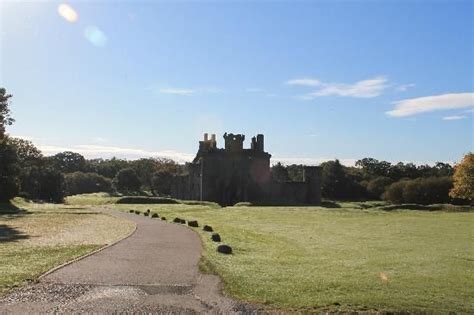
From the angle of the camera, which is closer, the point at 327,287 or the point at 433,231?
the point at 327,287

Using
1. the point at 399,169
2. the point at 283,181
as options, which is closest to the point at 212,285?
the point at 283,181

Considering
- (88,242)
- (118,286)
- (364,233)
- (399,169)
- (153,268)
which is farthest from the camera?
(399,169)

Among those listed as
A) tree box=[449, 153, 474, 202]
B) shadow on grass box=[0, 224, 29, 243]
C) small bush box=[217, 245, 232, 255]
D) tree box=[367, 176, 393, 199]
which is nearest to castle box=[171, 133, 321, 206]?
tree box=[449, 153, 474, 202]

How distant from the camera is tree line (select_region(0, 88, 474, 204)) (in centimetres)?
5712

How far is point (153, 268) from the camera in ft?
47.4

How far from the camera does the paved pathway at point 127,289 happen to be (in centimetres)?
1037

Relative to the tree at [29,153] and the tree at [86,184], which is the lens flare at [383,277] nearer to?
the tree at [29,153]

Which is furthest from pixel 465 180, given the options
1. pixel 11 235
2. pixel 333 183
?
pixel 11 235

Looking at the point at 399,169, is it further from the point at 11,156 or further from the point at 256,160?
the point at 11,156

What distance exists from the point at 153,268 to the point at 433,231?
19032 millimetres

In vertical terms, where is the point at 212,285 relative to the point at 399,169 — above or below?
below

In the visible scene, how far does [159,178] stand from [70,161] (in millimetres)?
38801

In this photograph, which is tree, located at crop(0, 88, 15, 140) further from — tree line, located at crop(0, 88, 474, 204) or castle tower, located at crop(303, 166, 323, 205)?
castle tower, located at crop(303, 166, 323, 205)

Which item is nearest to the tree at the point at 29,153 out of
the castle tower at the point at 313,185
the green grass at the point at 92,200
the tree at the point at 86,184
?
the green grass at the point at 92,200
